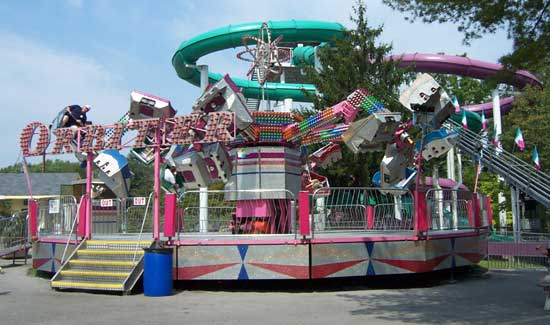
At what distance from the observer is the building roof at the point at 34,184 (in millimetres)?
53688

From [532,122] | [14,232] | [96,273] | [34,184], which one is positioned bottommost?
[96,273]

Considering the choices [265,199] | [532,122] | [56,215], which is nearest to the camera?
[265,199]

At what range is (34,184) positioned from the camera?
187 feet

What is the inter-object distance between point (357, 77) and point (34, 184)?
4384 cm

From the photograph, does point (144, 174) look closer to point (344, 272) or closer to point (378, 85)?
point (378, 85)

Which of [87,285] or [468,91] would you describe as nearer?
[87,285]

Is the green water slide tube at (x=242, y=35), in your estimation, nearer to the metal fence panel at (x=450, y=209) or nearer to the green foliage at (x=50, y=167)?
the metal fence panel at (x=450, y=209)

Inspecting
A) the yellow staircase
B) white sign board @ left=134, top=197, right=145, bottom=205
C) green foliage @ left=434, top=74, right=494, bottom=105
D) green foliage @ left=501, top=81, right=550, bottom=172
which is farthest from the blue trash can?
green foliage @ left=434, top=74, right=494, bottom=105

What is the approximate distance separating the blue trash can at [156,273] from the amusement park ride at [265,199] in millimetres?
523

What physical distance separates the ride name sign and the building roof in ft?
132

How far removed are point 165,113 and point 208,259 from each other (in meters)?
3.77

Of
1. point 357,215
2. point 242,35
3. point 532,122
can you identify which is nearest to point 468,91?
point 532,122

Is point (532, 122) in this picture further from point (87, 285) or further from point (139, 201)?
point (87, 285)

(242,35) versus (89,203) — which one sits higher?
(242,35)
